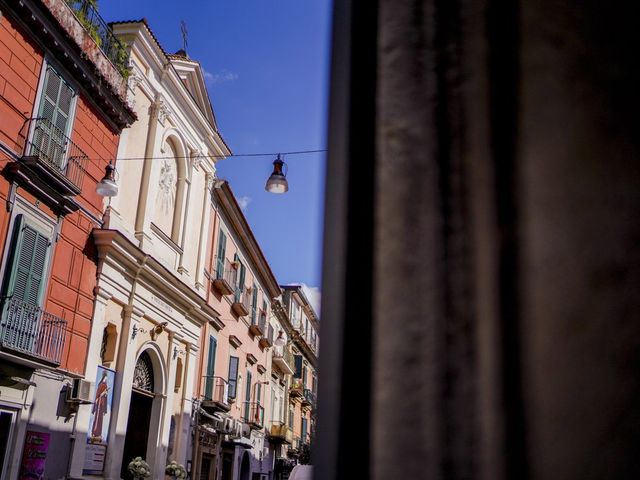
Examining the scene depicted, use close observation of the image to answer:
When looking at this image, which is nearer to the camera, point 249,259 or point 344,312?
point 344,312

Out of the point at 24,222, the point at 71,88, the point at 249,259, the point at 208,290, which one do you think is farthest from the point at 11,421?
the point at 249,259

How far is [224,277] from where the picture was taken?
20.2 meters

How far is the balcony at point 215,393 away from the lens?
702 inches

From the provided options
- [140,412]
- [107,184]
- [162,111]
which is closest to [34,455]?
[107,184]

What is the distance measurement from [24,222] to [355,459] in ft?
35.0

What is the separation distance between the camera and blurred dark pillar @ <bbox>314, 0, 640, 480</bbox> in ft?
1.39

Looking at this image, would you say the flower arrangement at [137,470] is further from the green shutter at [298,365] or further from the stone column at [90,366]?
the green shutter at [298,365]

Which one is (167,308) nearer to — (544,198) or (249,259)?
(249,259)

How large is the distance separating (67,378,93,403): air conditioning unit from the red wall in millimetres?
331

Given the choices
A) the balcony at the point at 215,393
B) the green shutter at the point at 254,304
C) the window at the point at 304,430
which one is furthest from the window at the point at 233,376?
the window at the point at 304,430

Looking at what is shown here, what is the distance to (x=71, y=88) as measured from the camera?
11656mm

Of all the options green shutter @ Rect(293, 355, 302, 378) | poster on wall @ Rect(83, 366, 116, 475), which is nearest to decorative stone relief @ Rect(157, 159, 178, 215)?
poster on wall @ Rect(83, 366, 116, 475)

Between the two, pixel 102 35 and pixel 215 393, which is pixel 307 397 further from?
pixel 102 35

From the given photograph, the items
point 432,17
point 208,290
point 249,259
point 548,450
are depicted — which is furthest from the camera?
point 249,259
